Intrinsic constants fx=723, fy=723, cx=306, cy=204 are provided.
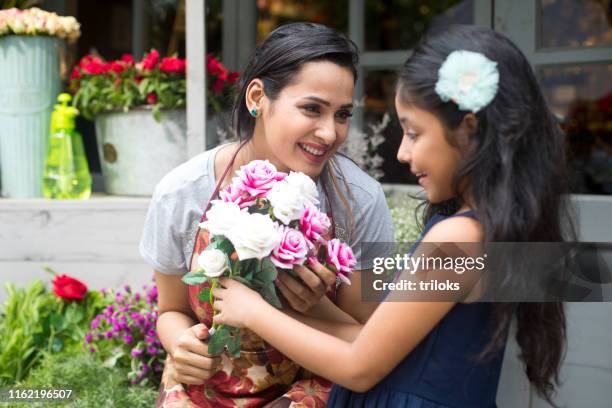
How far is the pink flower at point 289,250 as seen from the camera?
1.59 metres

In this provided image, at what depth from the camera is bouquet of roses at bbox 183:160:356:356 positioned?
1.57 metres

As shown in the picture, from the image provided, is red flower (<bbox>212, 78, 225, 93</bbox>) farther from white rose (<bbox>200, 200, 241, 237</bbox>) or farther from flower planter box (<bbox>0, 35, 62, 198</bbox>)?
white rose (<bbox>200, 200, 241, 237</bbox>)

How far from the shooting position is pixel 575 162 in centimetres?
440

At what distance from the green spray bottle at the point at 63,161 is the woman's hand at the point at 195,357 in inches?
82.9

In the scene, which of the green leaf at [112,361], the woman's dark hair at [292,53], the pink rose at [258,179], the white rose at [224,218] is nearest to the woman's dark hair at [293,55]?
the woman's dark hair at [292,53]

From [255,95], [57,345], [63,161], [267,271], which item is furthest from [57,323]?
[267,271]

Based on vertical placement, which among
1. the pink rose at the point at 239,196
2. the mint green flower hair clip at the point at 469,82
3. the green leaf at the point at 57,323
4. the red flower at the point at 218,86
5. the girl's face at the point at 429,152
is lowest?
the green leaf at the point at 57,323

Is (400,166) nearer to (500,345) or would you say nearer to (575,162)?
(575,162)

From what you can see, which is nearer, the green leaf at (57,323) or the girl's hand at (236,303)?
the girl's hand at (236,303)

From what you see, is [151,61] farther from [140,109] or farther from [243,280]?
[243,280]

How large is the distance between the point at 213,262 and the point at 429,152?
537 millimetres

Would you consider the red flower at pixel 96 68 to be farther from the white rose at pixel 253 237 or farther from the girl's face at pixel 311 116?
the white rose at pixel 253 237

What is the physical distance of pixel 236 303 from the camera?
1.64 metres

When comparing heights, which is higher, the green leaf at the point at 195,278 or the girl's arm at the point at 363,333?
the green leaf at the point at 195,278
